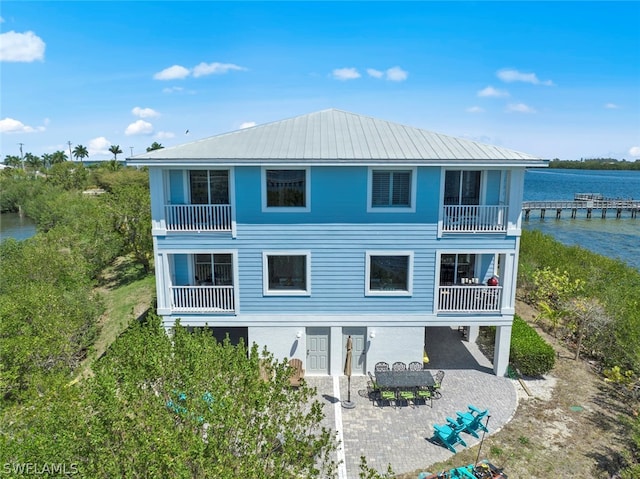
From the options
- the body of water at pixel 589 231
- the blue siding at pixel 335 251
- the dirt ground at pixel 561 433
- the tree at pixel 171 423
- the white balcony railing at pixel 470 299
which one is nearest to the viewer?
the tree at pixel 171 423

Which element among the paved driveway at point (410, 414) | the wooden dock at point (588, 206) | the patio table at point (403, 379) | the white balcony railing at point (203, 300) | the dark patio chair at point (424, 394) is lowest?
the paved driveway at point (410, 414)

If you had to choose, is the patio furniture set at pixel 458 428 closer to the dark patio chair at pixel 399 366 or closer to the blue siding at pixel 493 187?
the dark patio chair at pixel 399 366

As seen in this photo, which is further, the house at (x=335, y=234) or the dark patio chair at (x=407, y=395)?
the house at (x=335, y=234)

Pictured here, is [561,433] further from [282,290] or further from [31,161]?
[31,161]

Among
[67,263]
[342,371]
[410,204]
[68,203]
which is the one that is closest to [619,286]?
[410,204]

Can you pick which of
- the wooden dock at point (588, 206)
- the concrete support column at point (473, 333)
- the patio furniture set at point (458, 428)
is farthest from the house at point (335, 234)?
the wooden dock at point (588, 206)

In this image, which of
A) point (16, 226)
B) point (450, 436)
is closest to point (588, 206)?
point (450, 436)

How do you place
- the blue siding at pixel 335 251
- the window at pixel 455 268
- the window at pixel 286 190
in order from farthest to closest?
the window at pixel 455 268
the blue siding at pixel 335 251
the window at pixel 286 190

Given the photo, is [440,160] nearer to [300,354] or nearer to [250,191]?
[250,191]
